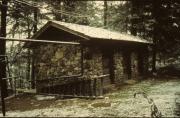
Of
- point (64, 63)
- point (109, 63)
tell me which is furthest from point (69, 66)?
point (109, 63)

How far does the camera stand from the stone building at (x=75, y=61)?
14633 millimetres

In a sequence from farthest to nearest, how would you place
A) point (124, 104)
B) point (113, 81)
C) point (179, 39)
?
1. point (179, 39)
2. point (113, 81)
3. point (124, 104)

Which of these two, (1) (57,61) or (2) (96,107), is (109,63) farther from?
(2) (96,107)

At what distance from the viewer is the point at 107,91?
14.8 m

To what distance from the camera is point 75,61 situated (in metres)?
15.1

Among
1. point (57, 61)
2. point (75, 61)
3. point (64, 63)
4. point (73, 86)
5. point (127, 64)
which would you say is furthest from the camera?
point (127, 64)

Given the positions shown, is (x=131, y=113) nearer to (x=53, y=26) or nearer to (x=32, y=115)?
(x=32, y=115)

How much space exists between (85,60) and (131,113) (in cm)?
613

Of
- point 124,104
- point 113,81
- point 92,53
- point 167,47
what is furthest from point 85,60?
point 167,47

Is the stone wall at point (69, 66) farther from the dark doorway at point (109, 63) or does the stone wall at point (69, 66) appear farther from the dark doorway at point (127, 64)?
the dark doorway at point (127, 64)

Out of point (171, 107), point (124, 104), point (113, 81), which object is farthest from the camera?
point (113, 81)

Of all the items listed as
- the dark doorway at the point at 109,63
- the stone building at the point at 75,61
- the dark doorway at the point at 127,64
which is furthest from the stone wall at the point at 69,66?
the dark doorway at the point at 127,64

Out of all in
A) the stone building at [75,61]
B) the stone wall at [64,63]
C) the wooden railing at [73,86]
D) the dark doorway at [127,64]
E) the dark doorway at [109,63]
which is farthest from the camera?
the dark doorway at [127,64]

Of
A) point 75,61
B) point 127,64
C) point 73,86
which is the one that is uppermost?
point 75,61
